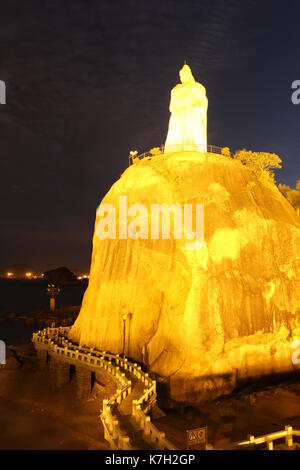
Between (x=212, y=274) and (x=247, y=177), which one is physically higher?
(x=247, y=177)

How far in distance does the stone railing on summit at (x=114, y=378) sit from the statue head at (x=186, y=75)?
28.1m

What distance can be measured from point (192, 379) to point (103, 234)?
1573 centimetres

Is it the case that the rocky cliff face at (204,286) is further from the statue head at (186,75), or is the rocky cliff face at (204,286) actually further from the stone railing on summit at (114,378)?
the statue head at (186,75)

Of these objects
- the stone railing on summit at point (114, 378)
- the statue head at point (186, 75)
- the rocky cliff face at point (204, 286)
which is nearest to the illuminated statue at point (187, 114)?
the statue head at point (186, 75)

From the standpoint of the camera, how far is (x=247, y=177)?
35750mm

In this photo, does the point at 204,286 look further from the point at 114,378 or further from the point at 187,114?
the point at 187,114

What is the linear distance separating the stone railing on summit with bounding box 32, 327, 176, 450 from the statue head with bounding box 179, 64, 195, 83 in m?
28.1

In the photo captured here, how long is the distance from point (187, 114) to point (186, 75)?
4.49 metres

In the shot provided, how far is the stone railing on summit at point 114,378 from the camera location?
15.9 meters

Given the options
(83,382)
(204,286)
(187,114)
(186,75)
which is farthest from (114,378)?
(186,75)

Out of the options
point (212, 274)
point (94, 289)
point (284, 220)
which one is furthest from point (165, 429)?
point (284, 220)

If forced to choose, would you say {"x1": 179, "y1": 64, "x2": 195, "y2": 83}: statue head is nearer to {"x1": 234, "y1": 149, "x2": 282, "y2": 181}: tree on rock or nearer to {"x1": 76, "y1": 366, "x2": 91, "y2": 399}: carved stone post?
{"x1": 234, "y1": 149, "x2": 282, "y2": 181}: tree on rock
